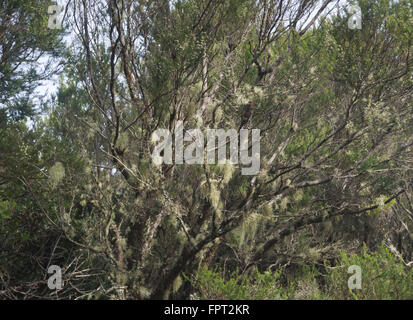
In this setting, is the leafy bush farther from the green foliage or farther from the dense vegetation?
the green foliage

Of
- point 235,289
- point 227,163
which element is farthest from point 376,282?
point 227,163

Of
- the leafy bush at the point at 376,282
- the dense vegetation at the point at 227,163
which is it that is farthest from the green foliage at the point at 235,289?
the leafy bush at the point at 376,282

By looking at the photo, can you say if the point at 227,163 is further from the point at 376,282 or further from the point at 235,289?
the point at 376,282

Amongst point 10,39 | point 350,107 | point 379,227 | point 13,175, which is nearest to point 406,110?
point 350,107

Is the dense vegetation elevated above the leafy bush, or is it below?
above

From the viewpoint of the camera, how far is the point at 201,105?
5.94 metres

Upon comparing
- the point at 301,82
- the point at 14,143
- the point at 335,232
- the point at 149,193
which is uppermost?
the point at 301,82

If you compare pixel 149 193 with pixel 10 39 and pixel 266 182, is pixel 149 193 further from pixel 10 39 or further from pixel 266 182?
pixel 10 39

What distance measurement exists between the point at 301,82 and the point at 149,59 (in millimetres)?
2043

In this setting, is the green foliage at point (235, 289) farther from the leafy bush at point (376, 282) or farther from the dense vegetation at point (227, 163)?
the leafy bush at point (376, 282)

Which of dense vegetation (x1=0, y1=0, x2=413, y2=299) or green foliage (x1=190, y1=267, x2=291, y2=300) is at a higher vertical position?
dense vegetation (x1=0, y1=0, x2=413, y2=299)

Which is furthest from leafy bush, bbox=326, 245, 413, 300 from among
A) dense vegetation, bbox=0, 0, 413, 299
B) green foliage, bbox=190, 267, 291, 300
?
green foliage, bbox=190, 267, 291, 300

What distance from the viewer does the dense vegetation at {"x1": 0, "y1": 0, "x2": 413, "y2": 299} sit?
5348 millimetres
